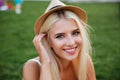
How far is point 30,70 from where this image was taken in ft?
9.79

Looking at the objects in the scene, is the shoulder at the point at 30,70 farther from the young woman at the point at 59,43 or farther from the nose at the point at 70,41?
the nose at the point at 70,41

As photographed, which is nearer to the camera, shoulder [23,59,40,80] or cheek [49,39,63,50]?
cheek [49,39,63,50]

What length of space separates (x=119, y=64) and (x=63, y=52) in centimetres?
352

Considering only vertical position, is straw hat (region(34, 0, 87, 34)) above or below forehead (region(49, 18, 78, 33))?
above

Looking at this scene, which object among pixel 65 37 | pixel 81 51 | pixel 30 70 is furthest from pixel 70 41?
pixel 30 70

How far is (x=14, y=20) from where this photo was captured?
32.9ft

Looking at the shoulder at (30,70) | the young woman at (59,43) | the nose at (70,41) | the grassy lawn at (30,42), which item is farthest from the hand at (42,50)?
the grassy lawn at (30,42)

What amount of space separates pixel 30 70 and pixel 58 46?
39cm

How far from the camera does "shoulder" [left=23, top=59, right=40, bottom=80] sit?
298 cm

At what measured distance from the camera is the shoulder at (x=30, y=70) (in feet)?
9.77

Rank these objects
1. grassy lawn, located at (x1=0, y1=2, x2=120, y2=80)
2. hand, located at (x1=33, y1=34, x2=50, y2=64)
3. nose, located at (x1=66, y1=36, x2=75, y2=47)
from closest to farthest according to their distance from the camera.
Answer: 1. nose, located at (x1=66, y1=36, x2=75, y2=47)
2. hand, located at (x1=33, y1=34, x2=50, y2=64)
3. grassy lawn, located at (x1=0, y1=2, x2=120, y2=80)

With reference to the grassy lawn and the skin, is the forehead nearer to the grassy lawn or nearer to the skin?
the skin

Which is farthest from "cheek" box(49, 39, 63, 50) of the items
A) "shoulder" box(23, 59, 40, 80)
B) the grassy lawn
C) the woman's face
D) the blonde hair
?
the grassy lawn

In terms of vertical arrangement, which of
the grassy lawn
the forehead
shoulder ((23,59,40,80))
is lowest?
the grassy lawn
